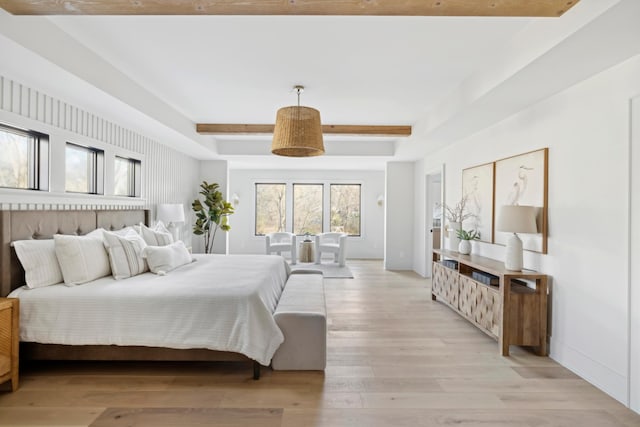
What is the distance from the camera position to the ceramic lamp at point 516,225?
3.00 meters

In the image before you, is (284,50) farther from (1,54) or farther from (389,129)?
(389,129)

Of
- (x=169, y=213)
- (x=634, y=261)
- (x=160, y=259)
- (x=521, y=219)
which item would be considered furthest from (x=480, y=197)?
(x=169, y=213)

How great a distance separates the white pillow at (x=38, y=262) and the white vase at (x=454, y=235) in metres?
4.34

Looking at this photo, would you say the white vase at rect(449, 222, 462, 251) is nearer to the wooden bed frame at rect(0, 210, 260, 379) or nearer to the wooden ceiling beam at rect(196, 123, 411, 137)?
the wooden ceiling beam at rect(196, 123, 411, 137)

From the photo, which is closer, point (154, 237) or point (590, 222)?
point (590, 222)

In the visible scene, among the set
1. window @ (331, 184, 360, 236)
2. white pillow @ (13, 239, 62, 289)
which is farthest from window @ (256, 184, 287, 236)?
white pillow @ (13, 239, 62, 289)

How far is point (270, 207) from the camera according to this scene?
352 inches

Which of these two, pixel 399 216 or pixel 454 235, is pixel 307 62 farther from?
pixel 399 216

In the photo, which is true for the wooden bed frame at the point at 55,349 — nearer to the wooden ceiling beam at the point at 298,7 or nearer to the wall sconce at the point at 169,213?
the wooden ceiling beam at the point at 298,7

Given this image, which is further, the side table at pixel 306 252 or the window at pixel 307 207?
the window at pixel 307 207

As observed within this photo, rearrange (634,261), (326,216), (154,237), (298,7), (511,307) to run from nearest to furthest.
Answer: (298,7), (634,261), (511,307), (154,237), (326,216)

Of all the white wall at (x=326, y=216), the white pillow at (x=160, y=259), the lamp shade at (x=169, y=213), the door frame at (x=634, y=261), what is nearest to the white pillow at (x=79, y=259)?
the white pillow at (x=160, y=259)

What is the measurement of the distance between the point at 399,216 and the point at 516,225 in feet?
13.4

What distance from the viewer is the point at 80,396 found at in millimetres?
2314
